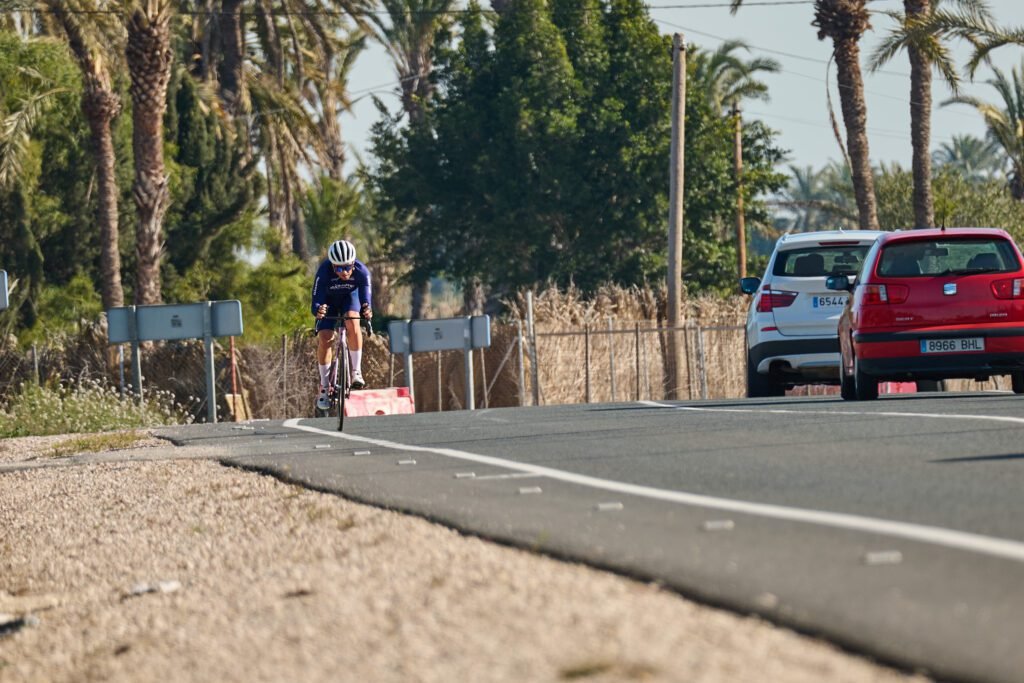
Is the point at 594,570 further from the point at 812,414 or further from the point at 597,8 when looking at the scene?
the point at 597,8

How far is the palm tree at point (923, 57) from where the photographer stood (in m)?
35.7

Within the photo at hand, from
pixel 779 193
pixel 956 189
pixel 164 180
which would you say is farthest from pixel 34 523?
Result: pixel 956 189

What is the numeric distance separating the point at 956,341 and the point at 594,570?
9.52 metres

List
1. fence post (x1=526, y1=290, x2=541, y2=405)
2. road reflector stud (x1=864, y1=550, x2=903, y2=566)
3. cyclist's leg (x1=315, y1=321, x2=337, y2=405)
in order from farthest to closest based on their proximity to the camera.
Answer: fence post (x1=526, y1=290, x2=541, y2=405), cyclist's leg (x1=315, y1=321, x2=337, y2=405), road reflector stud (x1=864, y1=550, x2=903, y2=566)

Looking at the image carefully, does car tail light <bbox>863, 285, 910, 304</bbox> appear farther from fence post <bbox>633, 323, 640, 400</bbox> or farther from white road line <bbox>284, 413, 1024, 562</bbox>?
fence post <bbox>633, 323, 640, 400</bbox>

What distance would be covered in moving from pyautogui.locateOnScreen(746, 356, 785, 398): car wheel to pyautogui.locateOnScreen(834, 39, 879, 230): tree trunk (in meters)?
21.6

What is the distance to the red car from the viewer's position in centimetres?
1579

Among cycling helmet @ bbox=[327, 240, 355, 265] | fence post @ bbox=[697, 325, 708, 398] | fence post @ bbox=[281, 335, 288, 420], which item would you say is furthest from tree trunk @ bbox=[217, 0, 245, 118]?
cycling helmet @ bbox=[327, 240, 355, 265]

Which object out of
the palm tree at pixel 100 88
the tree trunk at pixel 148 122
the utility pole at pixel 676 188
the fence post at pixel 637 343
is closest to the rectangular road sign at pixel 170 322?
the tree trunk at pixel 148 122

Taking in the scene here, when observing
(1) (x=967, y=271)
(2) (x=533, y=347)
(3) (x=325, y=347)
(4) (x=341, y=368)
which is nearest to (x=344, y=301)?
(3) (x=325, y=347)

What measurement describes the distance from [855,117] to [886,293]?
84.1 feet

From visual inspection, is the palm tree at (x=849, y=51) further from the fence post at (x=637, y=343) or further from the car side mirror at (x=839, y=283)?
the car side mirror at (x=839, y=283)

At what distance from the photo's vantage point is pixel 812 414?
1466cm

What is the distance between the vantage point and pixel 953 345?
15789mm
